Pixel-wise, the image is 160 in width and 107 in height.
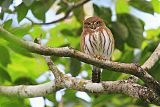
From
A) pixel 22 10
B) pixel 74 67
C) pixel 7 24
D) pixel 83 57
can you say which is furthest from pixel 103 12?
pixel 83 57

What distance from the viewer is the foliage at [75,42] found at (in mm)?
4645

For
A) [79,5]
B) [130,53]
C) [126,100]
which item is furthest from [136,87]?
[126,100]

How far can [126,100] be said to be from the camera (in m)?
6.21

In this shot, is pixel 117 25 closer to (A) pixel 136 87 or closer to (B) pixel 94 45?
(B) pixel 94 45

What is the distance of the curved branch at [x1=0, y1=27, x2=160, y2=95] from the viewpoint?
339 cm

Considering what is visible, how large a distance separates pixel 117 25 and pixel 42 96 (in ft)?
6.12

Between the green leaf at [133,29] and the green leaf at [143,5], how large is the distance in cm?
18

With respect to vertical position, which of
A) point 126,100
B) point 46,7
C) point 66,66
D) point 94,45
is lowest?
point 126,100

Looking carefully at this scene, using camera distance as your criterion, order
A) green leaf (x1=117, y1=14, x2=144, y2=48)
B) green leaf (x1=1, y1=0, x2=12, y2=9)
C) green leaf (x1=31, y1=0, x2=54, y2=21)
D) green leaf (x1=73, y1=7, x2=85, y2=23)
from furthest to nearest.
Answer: green leaf (x1=73, y1=7, x2=85, y2=23), green leaf (x1=117, y1=14, x2=144, y2=48), green leaf (x1=31, y1=0, x2=54, y2=21), green leaf (x1=1, y1=0, x2=12, y2=9)

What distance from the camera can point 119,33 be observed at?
5598 mm

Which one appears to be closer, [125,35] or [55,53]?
[55,53]

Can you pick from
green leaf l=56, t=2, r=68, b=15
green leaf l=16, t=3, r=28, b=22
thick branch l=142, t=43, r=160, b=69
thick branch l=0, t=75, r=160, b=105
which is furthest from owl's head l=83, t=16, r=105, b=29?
thick branch l=0, t=75, r=160, b=105

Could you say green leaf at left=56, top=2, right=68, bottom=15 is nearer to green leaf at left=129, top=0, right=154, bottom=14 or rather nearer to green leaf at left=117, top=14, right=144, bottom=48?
green leaf at left=117, top=14, right=144, bottom=48

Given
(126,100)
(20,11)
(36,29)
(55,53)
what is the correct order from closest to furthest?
Answer: (55,53) < (20,11) < (36,29) < (126,100)
